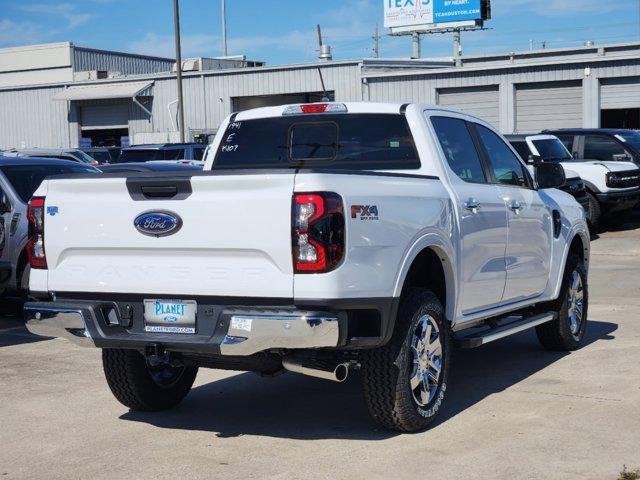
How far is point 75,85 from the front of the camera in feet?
164

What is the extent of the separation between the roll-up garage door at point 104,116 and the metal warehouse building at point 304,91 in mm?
46

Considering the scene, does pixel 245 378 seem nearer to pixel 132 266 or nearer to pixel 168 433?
pixel 168 433

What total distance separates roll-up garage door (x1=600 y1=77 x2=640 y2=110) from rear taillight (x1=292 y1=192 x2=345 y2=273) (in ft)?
105

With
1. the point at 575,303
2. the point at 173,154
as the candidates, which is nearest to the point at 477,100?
the point at 173,154

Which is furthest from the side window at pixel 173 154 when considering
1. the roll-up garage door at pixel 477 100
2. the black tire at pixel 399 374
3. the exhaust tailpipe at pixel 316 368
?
the exhaust tailpipe at pixel 316 368

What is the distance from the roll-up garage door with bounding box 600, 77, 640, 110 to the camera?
117ft

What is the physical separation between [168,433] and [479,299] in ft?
7.43

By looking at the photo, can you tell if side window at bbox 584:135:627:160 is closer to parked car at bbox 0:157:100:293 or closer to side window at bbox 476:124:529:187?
parked car at bbox 0:157:100:293

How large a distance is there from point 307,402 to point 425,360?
4.13 ft

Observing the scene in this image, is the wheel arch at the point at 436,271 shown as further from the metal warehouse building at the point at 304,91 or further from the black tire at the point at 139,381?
the metal warehouse building at the point at 304,91

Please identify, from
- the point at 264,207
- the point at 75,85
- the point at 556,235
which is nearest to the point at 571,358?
the point at 556,235

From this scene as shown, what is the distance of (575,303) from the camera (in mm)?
9148

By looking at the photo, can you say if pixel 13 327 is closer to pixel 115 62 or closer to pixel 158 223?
pixel 158 223

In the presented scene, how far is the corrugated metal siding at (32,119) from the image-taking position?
167ft
